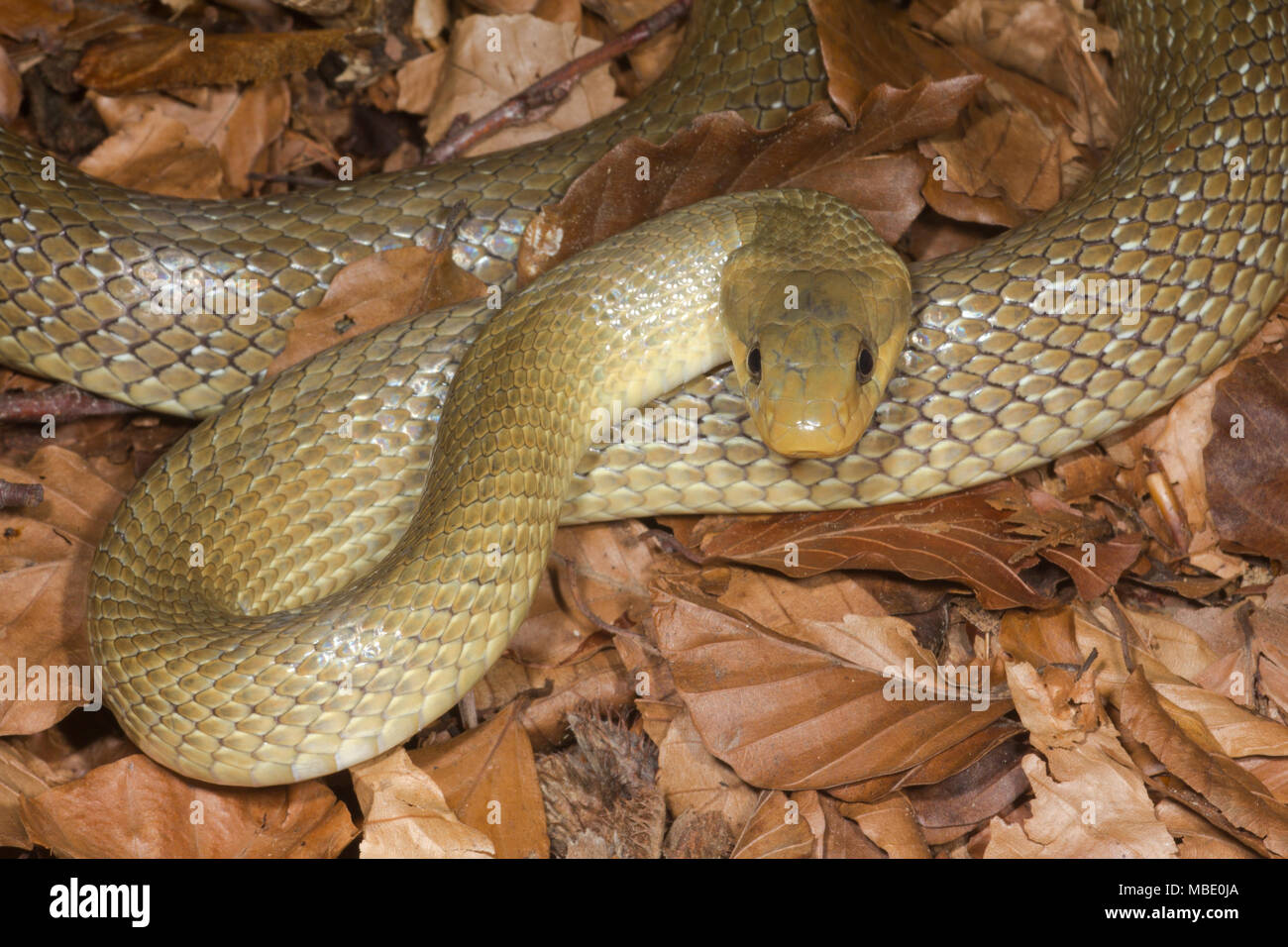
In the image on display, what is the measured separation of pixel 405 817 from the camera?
388 centimetres

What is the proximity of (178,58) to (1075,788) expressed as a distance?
502 centimetres

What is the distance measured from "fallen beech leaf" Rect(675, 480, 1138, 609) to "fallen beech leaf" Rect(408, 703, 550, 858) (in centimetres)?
104

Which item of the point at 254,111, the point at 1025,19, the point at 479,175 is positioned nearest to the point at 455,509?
the point at 479,175

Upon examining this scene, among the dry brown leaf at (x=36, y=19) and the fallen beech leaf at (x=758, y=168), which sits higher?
the dry brown leaf at (x=36, y=19)

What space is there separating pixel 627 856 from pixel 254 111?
403 centimetres

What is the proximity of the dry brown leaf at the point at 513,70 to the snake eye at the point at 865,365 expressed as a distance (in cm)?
232

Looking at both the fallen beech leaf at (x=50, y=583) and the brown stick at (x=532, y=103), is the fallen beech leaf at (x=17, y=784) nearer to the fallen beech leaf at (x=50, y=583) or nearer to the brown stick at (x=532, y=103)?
the fallen beech leaf at (x=50, y=583)

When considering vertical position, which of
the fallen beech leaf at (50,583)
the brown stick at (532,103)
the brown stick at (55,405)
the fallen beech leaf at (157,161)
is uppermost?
the brown stick at (532,103)

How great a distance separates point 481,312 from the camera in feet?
15.1

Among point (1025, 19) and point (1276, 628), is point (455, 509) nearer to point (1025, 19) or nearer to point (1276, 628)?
point (1276, 628)

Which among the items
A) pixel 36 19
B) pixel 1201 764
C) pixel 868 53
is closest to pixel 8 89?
pixel 36 19

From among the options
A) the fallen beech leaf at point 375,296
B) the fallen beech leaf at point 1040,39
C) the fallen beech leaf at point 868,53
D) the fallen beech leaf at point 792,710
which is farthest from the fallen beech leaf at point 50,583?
the fallen beech leaf at point 1040,39

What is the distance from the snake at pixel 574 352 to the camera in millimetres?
4203

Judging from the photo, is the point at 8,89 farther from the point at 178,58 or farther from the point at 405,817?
the point at 405,817
